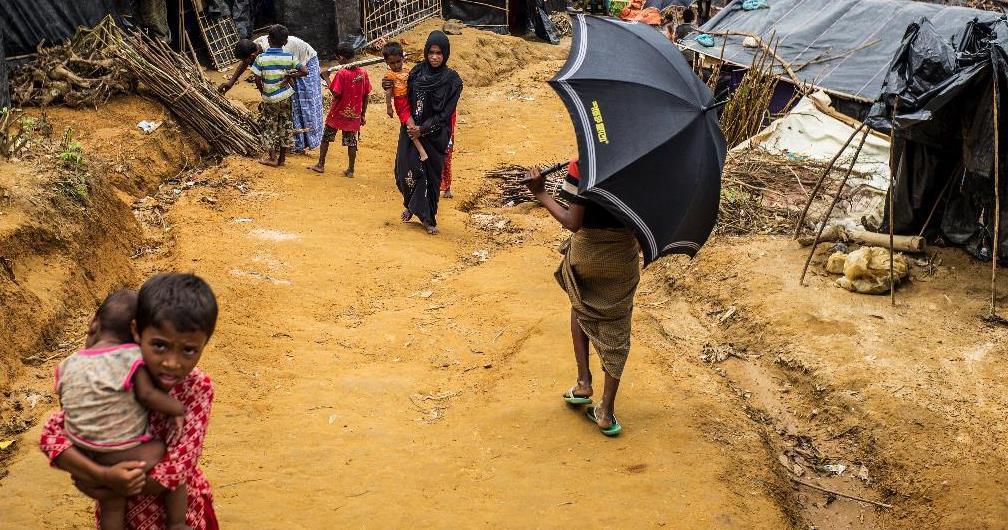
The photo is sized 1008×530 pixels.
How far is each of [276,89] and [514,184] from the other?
270 cm

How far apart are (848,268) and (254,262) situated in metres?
4.43

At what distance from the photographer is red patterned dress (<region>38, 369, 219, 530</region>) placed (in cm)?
233

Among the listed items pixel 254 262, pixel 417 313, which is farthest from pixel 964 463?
pixel 254 262

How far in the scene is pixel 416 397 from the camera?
197 inches

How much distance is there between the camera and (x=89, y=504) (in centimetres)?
355

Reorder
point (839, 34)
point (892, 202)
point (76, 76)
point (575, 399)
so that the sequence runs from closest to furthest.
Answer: point (575, 399) < point (892, 202) < point (76, 76) < point (839, 34)

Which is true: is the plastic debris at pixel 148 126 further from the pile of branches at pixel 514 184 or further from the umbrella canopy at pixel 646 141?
the umbrella canopy at pixel 646 141

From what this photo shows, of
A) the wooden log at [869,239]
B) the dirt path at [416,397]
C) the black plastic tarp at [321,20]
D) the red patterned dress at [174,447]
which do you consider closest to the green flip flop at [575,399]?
the dirt path at [416,397]

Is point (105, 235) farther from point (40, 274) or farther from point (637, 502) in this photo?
point (637, 502)

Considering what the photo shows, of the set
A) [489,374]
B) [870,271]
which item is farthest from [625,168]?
[870,271]

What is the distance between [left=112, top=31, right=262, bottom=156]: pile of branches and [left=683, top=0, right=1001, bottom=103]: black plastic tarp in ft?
20.7

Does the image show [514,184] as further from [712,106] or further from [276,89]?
[712,106]

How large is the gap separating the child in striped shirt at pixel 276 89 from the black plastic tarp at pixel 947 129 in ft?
17.5

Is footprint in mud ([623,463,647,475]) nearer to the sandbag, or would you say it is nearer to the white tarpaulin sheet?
the sandbag
